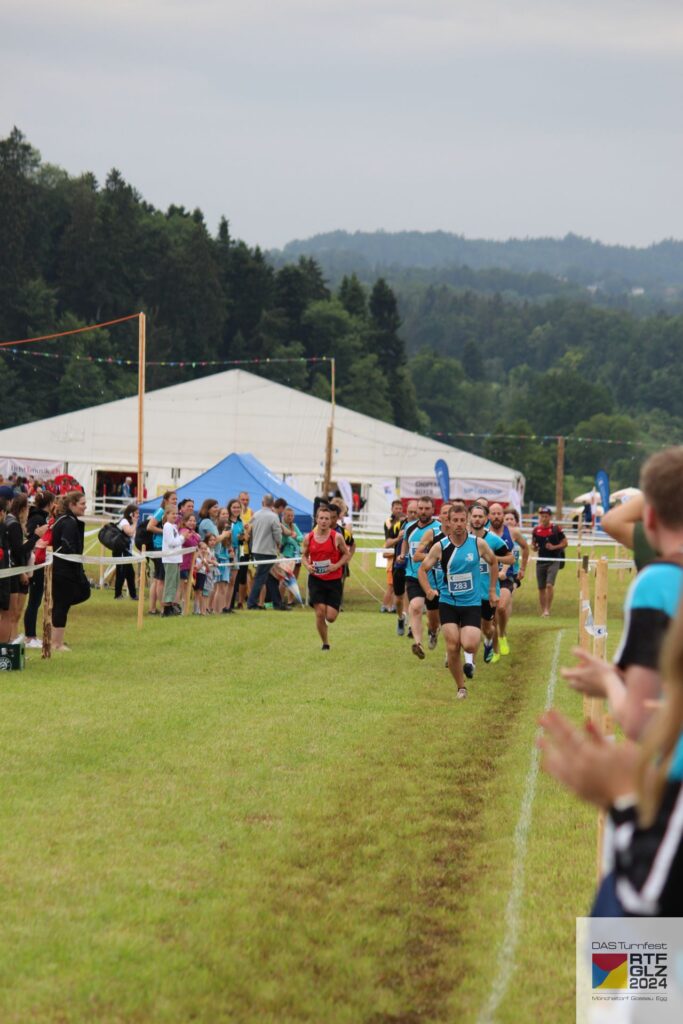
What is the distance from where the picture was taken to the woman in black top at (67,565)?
17.9 m

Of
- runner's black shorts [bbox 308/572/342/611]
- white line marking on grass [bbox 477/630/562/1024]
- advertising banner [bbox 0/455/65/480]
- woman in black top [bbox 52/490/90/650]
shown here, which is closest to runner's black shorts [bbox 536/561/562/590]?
runner's black shorts [bbox 308/572/342/611]

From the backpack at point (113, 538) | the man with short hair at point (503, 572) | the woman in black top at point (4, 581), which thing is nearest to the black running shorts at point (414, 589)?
the man with short hair at point (503, 572)

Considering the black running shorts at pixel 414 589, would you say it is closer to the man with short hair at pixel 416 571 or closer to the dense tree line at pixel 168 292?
the man with short hair at pixel 416 571

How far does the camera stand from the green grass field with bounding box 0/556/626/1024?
249 inches

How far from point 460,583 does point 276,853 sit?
6867mm

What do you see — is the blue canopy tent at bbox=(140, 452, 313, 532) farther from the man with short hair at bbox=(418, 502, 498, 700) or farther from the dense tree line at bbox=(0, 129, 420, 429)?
the dense tree line at bbox=(0, 129, 420, 429)

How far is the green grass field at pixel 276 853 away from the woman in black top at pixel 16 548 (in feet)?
3.52

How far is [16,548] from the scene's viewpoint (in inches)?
645

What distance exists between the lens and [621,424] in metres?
158

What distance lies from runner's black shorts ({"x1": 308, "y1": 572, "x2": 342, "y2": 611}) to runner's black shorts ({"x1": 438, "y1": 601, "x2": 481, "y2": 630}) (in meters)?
3.35

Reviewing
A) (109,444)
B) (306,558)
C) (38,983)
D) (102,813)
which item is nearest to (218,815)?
(102,813)

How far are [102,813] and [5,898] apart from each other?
2.02 meters
